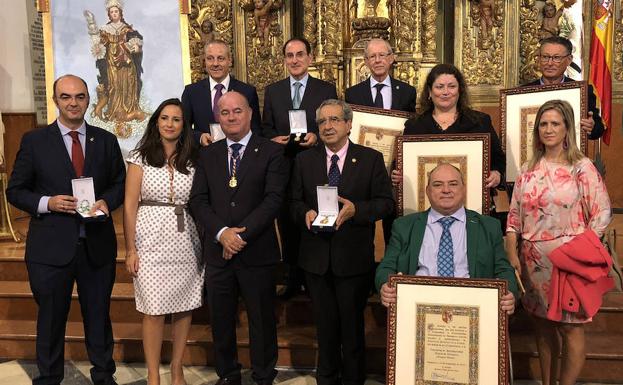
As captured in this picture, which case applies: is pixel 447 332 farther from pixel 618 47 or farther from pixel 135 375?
pixel 618 47

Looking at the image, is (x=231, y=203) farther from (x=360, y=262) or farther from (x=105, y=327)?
(x=105, y=327)

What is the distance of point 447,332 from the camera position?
329 cm

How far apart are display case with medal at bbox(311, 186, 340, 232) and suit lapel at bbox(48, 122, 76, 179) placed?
4.88ft

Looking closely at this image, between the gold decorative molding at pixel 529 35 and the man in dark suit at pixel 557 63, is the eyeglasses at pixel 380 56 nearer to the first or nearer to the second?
the man in dark suit at pixel 557 63

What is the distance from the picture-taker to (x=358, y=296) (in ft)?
13.0

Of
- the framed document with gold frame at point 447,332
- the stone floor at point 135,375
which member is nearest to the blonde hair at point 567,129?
the framed document with gold frame at point 447,332

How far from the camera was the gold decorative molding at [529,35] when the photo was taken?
7660 mm

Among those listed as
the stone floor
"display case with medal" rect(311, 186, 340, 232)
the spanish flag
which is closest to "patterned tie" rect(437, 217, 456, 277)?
"display case with medal" rect(311, 186, 340, 232)

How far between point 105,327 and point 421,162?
7.18 feet

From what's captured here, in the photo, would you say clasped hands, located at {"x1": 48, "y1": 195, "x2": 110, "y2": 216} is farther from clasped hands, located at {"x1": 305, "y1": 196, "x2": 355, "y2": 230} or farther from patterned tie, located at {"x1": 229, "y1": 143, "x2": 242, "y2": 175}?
clasped hands, located at {"x1": 305, "y1": 196, "x2": 355, "y2": 230}

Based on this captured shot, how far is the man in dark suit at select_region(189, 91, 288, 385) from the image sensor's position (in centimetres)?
392

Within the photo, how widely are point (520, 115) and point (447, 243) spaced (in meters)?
1.17

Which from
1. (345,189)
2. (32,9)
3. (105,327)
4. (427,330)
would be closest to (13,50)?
(32,9)

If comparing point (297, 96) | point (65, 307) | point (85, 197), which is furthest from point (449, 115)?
point (65, 307)
